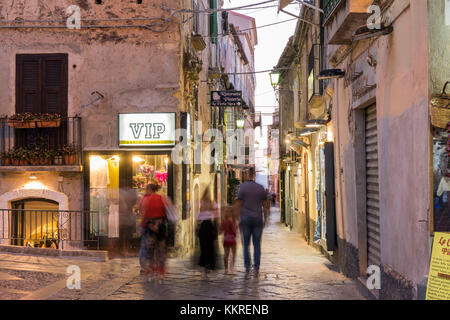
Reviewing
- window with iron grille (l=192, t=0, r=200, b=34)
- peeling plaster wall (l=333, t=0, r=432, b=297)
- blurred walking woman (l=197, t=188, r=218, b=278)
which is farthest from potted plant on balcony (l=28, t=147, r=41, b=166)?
peeling plaster wall (l=333, t=0, r=432, b=297)

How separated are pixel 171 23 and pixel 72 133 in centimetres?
350

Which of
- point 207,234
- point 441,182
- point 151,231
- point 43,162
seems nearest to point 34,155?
point 43,162

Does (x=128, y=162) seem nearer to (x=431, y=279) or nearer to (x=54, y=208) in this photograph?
(x=54, y=208)

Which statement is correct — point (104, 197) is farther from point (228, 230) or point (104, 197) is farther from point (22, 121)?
point (228, 230)

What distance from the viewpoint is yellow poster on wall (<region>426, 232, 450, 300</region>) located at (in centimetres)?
484

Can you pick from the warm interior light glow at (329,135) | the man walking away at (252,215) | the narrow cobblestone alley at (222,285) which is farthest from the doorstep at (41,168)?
the warm interior light glow at (329,135)

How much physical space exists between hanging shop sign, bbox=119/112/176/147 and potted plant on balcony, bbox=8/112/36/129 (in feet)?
6.63

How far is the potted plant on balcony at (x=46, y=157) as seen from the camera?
1338 centimetres

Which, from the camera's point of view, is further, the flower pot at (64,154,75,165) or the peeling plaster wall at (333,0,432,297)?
the flower pot at (64,154,75,165)

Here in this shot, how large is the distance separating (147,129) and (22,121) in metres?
2.88

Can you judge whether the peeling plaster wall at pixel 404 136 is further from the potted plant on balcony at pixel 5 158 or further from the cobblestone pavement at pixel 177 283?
the potted plant on balcony at pixel 5 158

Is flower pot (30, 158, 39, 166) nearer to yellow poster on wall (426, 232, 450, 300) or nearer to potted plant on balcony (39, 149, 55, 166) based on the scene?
potted plant on balcony (39, 149, 55, 166)
